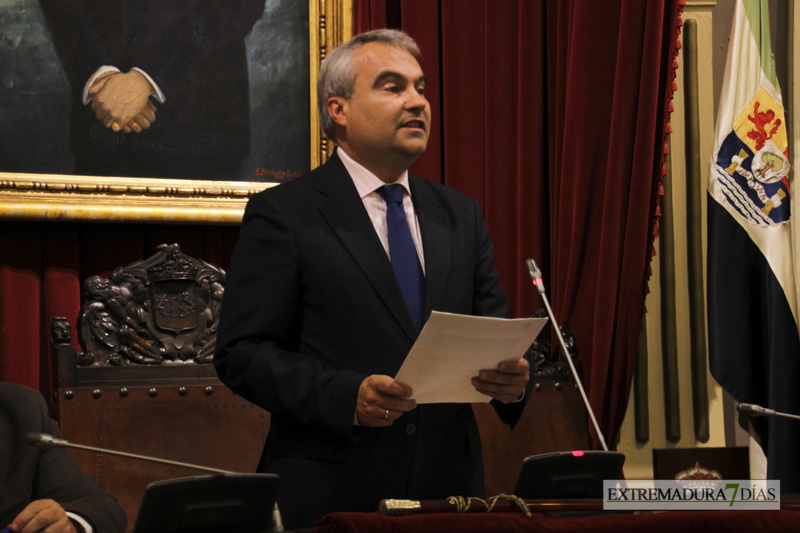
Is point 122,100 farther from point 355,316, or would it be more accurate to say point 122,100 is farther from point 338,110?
point 355,316

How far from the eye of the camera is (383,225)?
6.06 ft

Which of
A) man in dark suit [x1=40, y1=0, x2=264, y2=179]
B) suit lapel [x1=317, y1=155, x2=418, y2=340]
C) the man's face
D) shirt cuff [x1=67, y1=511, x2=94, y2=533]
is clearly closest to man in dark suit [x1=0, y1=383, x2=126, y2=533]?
shirt cuff [x1=67, y1=511, x2=94, y2=533]

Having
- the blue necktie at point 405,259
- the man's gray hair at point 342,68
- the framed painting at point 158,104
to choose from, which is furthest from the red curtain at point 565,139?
the blue necktie at point 405,259

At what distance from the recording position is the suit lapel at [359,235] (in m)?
Answer: 1.70

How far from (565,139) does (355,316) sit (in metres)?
1.78

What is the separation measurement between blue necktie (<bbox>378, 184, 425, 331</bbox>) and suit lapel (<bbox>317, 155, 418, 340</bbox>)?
5 centimetres

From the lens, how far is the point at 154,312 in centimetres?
278

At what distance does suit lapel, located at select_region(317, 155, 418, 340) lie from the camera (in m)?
1.70

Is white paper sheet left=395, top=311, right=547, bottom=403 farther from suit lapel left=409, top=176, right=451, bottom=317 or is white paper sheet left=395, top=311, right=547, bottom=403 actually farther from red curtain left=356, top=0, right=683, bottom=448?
red curtain left=356, top=0, right=683, bottom=448

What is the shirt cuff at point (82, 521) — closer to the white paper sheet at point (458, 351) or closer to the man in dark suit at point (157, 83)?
the white paper sheet at point (458, 351)

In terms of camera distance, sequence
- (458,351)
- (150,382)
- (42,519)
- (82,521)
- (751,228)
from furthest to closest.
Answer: (751,228), (150,382), (82,521), (42,519), (458,351)

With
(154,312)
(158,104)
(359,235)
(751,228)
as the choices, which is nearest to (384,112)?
(359,235)

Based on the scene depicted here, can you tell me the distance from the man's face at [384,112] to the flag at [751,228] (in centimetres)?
171

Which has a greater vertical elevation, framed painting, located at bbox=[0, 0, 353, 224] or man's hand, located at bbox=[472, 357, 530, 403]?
framed painting, located at bbox=[0, 0, 353, 224]
